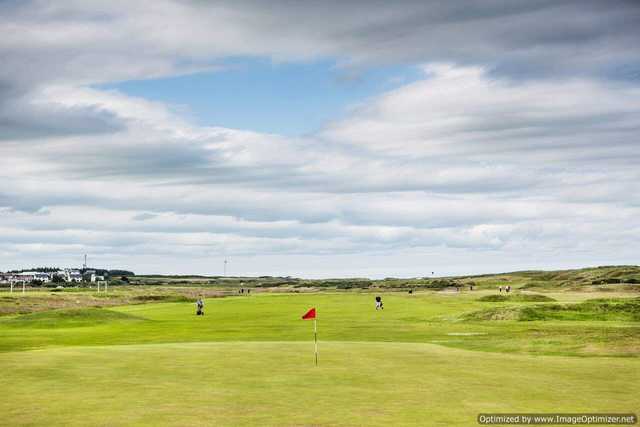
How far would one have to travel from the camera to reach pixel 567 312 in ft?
233

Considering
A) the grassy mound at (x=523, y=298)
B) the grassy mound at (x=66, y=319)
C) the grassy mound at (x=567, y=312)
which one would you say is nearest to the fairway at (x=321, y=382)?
the grassy mound at (x=567, y=312)

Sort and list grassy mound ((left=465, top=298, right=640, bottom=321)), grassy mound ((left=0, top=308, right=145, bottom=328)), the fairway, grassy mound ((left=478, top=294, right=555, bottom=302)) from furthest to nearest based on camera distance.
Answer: grassy mound ((left=478, top=294, right=555, bottom=302)) → grassy mound ((left=0, top=308, right=145, bottom=328)) → grassy mound ((left=465, top=298, right=640, bottom=321)) → the fairway

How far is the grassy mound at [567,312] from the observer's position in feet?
222

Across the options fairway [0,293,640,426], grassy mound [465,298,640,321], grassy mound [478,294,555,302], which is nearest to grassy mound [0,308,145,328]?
fairway [0,293,640,426]

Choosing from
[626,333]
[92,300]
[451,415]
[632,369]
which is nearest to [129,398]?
[451,415]

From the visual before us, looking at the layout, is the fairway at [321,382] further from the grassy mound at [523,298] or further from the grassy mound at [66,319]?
the grassy mound at [523,298]

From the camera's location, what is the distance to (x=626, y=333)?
4231cm

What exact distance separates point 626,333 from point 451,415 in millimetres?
27593

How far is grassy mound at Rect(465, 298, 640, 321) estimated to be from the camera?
67625mm

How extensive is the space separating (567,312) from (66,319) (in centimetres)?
4932

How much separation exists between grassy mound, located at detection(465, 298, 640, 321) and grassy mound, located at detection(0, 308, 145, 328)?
120 ft

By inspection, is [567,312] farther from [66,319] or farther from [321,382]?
[321,382]

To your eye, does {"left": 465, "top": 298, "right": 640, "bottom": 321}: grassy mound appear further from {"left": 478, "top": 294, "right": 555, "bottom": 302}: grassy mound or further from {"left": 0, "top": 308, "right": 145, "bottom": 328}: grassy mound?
{"left": 0, "top": 308, "right": 145, "bottom": 328}: grassy mound

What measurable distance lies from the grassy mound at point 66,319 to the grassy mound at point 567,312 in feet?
120
